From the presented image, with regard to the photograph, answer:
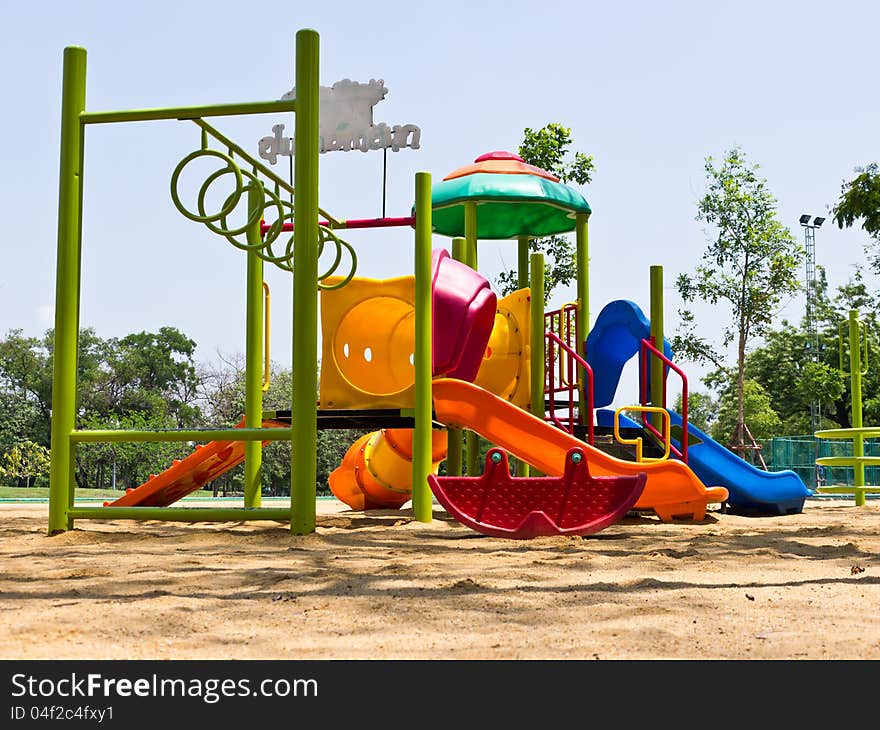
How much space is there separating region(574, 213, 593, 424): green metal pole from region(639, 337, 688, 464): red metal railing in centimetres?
64

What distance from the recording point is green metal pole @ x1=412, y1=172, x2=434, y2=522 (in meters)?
8.18

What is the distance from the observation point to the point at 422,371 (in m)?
8.27

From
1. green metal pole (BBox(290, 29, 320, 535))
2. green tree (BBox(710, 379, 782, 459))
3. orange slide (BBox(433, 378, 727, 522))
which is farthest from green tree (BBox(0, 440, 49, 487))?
green metal pole (BBox(290, 29, 320, 535))

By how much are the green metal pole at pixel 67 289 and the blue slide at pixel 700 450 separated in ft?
18.8

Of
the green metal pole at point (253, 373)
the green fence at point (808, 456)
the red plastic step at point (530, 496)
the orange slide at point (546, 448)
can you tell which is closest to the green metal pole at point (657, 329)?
the orange slide at point (546, 448)

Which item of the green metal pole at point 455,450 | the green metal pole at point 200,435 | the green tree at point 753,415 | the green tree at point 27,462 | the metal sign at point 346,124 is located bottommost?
the green tree at point 27,462

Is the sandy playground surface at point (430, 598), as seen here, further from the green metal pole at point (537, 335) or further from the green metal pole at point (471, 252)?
the green metal pole at point (471, 252)

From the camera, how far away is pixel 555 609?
3.58m

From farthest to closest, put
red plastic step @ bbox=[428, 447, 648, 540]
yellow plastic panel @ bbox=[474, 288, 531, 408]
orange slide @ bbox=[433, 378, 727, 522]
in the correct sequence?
yellow plastic panel @ bbox=[474, 288, 531, 408]
orange slide @ bbox=[433, 378, 727, 522]
red plastic step @ bbox=[428, 447, 648, 540]

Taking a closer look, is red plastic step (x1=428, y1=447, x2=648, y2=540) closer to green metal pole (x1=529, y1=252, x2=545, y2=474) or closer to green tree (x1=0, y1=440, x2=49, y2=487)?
green metal pole (x1=529, y1=252, x2=545, y2=474)

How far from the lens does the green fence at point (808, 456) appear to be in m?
25.5

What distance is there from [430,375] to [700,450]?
367 cm
